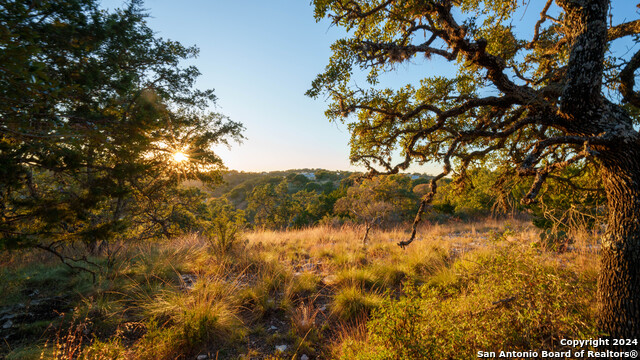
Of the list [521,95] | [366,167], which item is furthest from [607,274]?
[366,167]

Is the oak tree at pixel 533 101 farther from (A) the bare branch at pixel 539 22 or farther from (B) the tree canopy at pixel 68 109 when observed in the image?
(B) the tree canopy at pixel 68 109

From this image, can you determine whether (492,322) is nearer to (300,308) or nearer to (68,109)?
(300,308)

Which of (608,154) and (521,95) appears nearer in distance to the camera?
(608,154)

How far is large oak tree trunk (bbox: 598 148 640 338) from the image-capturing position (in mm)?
2418

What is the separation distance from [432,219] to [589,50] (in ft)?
68.2

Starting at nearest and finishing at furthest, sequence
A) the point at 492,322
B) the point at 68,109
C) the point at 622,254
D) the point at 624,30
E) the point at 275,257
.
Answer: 1. the point at 492,322
2. the point at 622,254
3. the point at 624,30
4. the point at 68,109
5. the point at 275,257

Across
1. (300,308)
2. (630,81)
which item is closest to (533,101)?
(630,81)

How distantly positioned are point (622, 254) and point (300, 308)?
4301mm

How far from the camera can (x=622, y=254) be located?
2.49 meters

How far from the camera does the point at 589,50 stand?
2.45 meters

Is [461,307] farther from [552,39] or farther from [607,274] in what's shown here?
[552,39]

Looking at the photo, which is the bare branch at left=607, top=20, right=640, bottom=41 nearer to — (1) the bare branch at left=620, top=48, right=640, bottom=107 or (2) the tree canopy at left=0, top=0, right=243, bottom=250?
(1) the bare branch at left=620, top=48, right=640, bottom=107

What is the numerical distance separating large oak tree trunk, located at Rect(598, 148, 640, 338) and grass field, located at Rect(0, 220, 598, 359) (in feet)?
0.76

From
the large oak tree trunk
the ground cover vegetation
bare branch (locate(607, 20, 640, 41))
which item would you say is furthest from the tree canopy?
bare branch (locate(607, 20, 640, 41))
